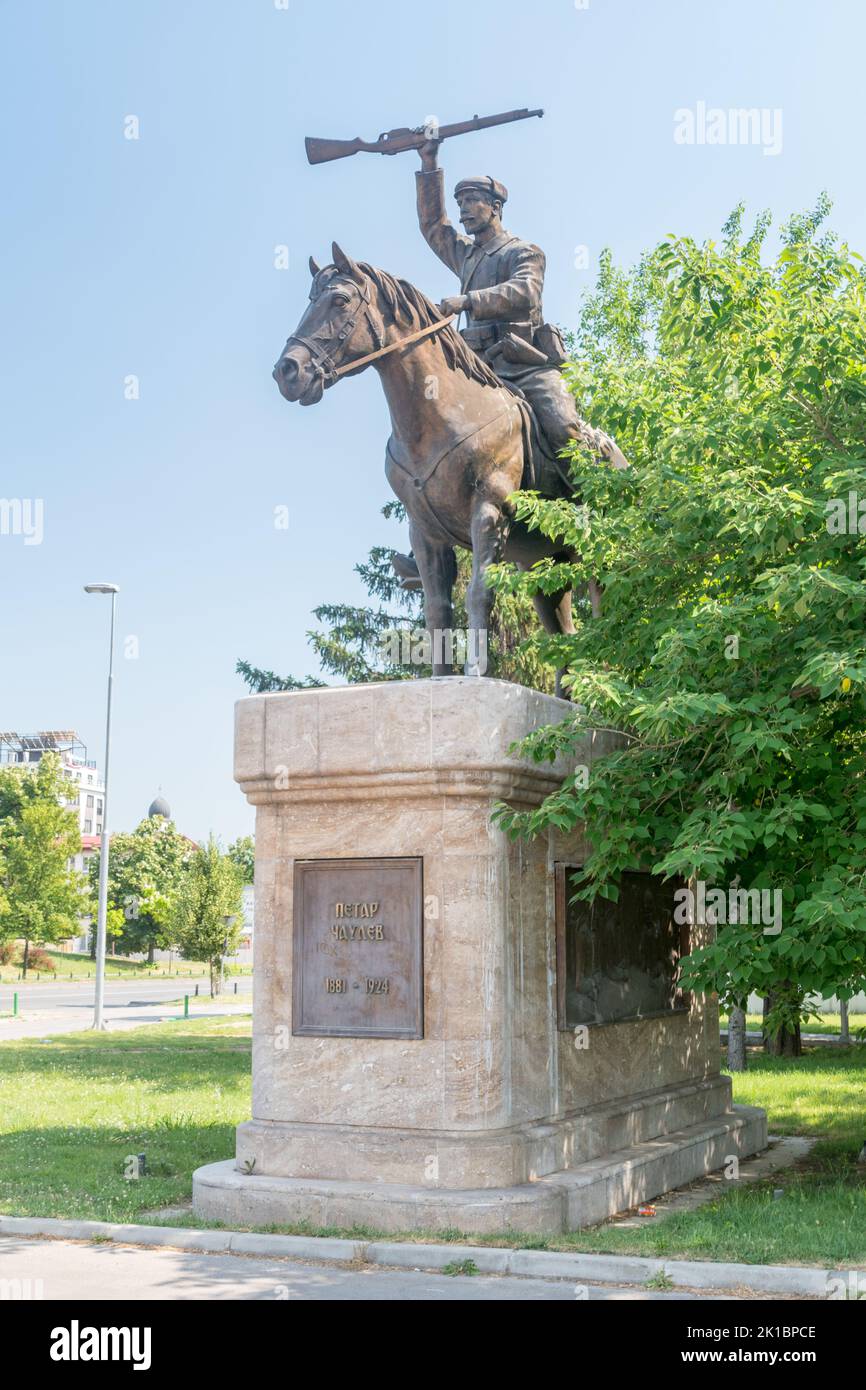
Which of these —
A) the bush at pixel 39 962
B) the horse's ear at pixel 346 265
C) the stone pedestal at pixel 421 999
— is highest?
the horse's ear at pixel 346 265

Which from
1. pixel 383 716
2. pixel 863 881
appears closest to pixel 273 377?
pixel 383 716

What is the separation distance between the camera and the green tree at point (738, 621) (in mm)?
7879

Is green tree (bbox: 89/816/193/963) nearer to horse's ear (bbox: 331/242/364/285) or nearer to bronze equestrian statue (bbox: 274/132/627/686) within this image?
bronze equestrian statue (bbox: 274/132/627/686)

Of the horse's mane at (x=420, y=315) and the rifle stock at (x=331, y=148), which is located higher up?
the rifle stock at (x=331, y=148)

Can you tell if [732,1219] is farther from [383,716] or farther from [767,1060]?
[767,1060]

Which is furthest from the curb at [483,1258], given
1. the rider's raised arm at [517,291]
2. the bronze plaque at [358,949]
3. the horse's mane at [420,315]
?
the rider's raised arm at [517,291]

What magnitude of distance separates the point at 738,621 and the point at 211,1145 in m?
6.83

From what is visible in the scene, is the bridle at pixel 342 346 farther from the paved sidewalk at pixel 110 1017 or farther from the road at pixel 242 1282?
the paved sidewalk at pixel 110 1017

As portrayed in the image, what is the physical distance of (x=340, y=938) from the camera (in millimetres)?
8594

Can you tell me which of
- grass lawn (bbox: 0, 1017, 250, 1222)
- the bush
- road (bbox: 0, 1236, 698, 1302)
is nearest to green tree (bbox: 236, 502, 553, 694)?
grass lawn (bbox: 0, 1017, 250, 1222)

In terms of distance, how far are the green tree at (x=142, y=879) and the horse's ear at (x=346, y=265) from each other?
2493 inches

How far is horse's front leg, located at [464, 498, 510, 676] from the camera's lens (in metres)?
9.57

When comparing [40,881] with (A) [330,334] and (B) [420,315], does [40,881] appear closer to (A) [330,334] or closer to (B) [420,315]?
(B) [420,315]
